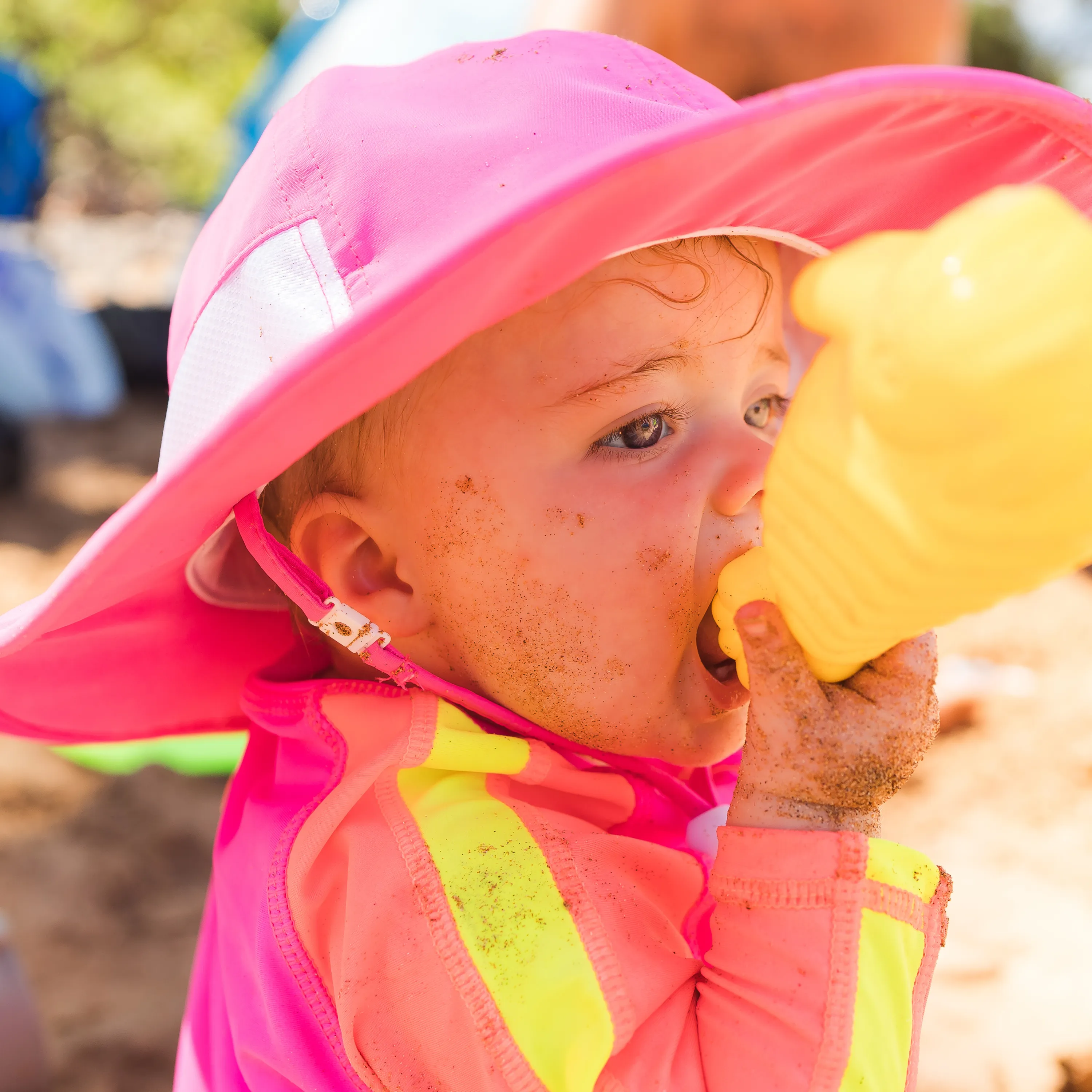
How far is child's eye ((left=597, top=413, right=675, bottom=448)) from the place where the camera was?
3.40 feet

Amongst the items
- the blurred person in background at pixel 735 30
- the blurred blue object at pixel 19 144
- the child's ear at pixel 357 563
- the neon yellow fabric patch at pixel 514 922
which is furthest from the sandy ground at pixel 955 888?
the blurred blue object at pixel 19 144

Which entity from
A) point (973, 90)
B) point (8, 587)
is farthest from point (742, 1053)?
point (8, 587)

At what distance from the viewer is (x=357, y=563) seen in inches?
A: 45.0

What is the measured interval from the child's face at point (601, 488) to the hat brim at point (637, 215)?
96 mm

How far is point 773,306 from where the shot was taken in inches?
44.2

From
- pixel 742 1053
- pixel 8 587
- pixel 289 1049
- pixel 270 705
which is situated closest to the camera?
pixel 742 1053

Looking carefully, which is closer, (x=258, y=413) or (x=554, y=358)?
(x=258, y=413)

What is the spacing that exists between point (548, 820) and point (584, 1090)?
23 cm

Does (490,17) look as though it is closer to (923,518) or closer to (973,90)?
(973,90)

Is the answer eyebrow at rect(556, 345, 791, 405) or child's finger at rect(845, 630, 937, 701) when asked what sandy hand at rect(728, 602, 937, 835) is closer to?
child's finger at rect(845, 630, 937, 701)

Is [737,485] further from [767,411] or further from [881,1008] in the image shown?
[881,1008]

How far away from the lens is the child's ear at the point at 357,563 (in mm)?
1121

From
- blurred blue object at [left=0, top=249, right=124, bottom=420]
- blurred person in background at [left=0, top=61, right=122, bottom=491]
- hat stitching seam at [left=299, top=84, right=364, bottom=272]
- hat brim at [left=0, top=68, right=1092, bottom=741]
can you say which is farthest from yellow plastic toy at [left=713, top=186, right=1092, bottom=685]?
blurred blue object at [left=0, top=249, right=124, bottom=420]

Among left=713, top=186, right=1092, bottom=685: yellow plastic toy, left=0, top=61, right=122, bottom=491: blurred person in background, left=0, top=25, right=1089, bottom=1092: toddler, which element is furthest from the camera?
left=0, top=61, right=122, bottom=491: blurred person in background
